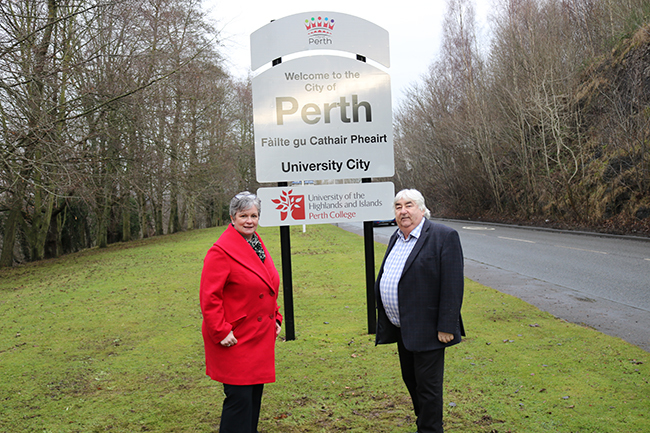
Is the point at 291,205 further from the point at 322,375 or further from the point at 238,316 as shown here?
the point at 238,316

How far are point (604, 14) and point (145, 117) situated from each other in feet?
84.2

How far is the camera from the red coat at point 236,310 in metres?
3.16

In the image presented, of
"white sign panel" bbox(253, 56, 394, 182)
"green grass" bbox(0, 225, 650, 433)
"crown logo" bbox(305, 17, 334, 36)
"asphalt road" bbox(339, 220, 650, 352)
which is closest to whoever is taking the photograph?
"green grass" bbox(0, 225, 650, 433)

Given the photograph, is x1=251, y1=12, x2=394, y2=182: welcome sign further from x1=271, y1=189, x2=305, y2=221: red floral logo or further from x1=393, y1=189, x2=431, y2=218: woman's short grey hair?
x1=393, y1=189, x2=431, y2=218: woman's short grey hair

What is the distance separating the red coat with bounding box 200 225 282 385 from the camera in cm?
316

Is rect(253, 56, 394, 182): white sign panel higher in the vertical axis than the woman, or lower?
higher

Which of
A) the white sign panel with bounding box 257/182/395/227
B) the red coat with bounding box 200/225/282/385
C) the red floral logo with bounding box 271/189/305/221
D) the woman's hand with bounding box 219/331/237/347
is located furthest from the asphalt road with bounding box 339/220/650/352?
the woman's hand with bounding box 219/331/237/347

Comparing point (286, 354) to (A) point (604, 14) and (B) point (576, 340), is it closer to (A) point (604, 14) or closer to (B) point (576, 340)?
(B) point (576, 340)

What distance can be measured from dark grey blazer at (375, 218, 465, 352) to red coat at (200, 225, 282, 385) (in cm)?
97

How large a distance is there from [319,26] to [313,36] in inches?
6.3

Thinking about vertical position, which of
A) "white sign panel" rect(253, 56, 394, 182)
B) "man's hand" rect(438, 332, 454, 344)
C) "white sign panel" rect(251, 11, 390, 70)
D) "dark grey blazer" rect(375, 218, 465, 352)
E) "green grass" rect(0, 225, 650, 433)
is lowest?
"green grass" rect(0, 225, 650, 433)

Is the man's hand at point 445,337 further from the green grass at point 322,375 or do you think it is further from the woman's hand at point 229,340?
the woman's hand at point 229,340

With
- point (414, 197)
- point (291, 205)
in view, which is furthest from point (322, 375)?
point (414, 197)

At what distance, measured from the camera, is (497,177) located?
3409cm
